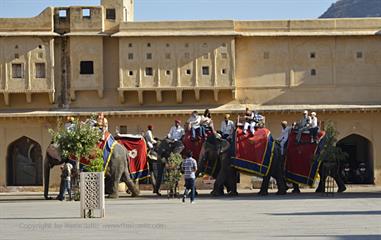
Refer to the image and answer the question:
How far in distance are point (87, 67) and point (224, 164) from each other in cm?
1385

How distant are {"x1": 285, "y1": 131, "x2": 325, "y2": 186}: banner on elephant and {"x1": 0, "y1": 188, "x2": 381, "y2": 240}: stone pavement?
454cm

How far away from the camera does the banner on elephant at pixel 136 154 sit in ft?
112

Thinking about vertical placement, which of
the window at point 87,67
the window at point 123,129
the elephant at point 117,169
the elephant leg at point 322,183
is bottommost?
the elephant leg at point 322,183

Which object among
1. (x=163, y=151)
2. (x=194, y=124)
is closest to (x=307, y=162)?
(x=194, y=124)

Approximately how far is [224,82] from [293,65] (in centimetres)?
305

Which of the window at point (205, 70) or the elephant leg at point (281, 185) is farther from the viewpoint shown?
the window at point (205, 70)

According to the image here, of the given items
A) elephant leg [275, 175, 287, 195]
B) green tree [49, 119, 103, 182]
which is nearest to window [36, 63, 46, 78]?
elephant leg [275, 175, 287, 195]

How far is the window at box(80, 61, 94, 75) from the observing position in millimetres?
45031

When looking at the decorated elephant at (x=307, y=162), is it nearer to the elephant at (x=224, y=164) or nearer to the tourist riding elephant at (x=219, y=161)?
the elephant at (x=224, y=164)

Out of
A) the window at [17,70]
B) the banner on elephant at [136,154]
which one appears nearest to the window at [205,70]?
the window at [17,70]

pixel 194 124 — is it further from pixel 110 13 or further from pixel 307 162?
pixel 110 13

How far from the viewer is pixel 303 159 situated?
33312 mm

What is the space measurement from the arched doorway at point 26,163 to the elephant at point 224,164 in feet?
49.4

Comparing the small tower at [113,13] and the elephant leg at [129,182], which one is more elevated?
the small tower at [113,13]
